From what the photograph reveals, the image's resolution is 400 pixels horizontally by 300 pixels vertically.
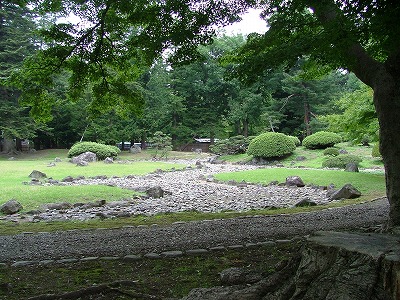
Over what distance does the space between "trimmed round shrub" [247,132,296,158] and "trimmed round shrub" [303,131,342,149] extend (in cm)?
198

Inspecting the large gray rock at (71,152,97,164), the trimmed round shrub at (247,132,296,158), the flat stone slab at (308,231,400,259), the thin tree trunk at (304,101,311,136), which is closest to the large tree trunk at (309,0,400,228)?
the flat stone slab at (308,231,400,259)

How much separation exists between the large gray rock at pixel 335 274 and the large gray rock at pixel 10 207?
842 cm

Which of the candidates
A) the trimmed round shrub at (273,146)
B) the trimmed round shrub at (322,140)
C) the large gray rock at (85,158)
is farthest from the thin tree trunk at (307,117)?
the large gray rock at (85,158)

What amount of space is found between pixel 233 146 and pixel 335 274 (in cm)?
Answer: 2937

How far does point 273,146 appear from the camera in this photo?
81.9 ft

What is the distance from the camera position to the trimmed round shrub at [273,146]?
2495cm

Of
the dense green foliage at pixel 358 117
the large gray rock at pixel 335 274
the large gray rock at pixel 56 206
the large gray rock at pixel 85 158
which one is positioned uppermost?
the dense green foliage at pixel 358 117

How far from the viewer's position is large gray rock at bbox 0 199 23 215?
31.3ft

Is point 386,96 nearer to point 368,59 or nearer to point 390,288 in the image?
point 368,59

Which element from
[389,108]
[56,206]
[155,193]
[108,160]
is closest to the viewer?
[389,108]

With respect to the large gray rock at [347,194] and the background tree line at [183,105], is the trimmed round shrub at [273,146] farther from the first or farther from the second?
the large gray rock at [347,194]

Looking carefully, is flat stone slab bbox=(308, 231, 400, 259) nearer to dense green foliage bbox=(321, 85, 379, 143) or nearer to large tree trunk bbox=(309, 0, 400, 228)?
large tree trunk bbox=(309, 0, 400, 228)

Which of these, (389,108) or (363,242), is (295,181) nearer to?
(389,108)

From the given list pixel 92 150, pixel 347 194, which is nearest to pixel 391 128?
pixel 347 194
